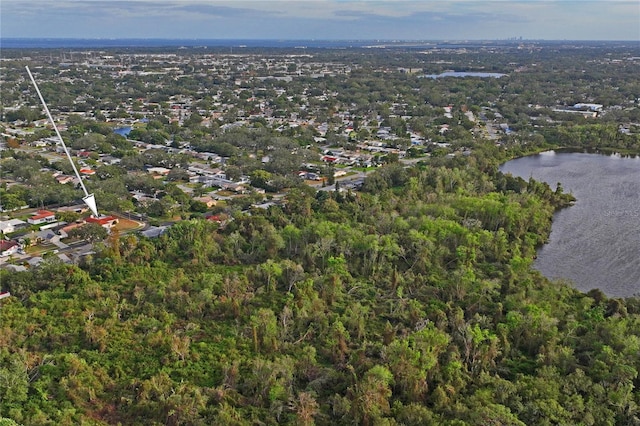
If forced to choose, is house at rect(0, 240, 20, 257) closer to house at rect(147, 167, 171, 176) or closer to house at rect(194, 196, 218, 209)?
house at rect(194, 196, 218, 209)

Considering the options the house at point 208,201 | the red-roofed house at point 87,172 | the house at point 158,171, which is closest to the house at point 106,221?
the house at point 208,201

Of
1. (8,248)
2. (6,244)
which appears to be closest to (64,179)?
(6,244)

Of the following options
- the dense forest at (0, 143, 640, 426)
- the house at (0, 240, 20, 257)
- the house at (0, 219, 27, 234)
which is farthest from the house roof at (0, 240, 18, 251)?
the dense forest at (0, 143, 640, 426)

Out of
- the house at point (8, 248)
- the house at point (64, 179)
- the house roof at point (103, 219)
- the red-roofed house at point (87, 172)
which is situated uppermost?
the red-roofed house at point (87, 172)

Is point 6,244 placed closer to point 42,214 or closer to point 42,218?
point 42,218

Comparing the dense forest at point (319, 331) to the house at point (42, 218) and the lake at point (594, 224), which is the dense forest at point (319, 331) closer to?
the lake at point (594, 224)
